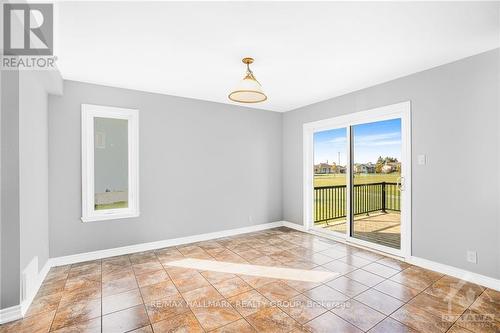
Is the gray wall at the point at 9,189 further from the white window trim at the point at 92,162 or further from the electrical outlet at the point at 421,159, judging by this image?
the electrical outlet at the point at 421,159

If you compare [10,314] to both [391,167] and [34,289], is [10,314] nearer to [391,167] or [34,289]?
[34,289]

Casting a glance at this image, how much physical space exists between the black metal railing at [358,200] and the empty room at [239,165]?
0.16 ft

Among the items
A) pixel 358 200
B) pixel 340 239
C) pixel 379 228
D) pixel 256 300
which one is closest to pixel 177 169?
pixel 256 300

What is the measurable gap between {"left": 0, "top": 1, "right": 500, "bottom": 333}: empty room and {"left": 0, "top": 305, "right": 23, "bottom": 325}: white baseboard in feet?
0.04

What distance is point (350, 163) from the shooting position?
14.2ft

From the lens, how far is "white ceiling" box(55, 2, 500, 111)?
1.99 metres

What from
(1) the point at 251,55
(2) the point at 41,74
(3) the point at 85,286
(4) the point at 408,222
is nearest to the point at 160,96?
(2) the point at 41,74

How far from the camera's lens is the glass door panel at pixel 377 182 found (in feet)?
12.3

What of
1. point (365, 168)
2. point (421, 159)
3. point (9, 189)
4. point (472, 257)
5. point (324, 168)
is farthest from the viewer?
point (324, 168)

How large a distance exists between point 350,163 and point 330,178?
699 mm

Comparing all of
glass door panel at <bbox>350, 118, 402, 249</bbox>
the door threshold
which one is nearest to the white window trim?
the door threshold

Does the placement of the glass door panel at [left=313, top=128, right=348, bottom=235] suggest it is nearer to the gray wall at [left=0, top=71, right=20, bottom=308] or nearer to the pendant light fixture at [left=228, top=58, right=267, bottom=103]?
the pendant light fixture at [left=228, top=58, right=267, bottom=103]

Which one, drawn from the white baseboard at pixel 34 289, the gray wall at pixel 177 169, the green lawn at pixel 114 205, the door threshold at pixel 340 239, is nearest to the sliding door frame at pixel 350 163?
the door threshold at pixel 340 239

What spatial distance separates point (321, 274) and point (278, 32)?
8.98ft
